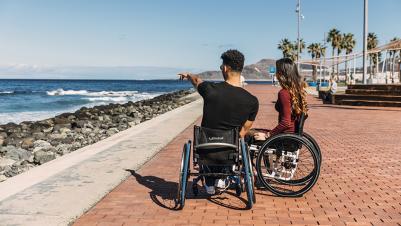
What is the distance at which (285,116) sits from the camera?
5.84 m

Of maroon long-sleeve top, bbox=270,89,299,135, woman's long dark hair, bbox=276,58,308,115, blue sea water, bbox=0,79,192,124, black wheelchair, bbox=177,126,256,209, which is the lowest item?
blue sea water, bbox=0,79,192,124

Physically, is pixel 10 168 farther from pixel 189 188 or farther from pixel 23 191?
pixel 189 188

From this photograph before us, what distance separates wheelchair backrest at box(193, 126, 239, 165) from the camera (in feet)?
16.9

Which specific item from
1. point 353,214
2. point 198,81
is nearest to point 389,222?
point 353,214

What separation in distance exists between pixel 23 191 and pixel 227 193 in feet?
8.13

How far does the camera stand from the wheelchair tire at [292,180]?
222 inches

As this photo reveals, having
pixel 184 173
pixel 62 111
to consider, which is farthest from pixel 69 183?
pixel 62 111

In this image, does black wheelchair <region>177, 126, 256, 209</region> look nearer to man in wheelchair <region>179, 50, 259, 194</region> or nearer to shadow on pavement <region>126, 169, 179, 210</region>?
man in wheelchair <region>179, 50, 259, 194</region>

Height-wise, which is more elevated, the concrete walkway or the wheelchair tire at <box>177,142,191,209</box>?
the wheelchair tire at <box>177,142,191,209</box>

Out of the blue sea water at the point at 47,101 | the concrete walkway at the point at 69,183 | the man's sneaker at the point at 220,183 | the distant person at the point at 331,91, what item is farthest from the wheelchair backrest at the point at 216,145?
the blue sea water at the point at 47,101

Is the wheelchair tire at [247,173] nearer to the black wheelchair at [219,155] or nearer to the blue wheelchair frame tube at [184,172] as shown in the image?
the black wheelchair at [219,155]

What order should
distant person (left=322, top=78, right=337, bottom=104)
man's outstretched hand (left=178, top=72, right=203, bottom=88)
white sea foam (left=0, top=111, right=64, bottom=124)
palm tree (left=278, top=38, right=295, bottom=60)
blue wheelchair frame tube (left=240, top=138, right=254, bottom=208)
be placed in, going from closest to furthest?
blue wheelchair frame tube (left=240, top=138, right=254, bottom=208)
man's outstretched hand (left=178, top=72, right=203, bottom=88)
distant person (left=322, top=78, right=337, bottom=104)
white sea foam (left=0, top=111, right=64, bottom=124)
palm tree (left=278, top=38, right=295, bottom=60)

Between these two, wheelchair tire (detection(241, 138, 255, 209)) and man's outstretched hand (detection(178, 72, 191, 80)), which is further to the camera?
man's outstretched hand (detection(178, 72, 191, 80))

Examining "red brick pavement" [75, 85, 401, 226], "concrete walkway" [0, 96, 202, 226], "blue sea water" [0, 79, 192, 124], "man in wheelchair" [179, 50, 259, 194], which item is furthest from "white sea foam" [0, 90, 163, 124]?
"man in wheelchair" [179, 50, 259, 194]
